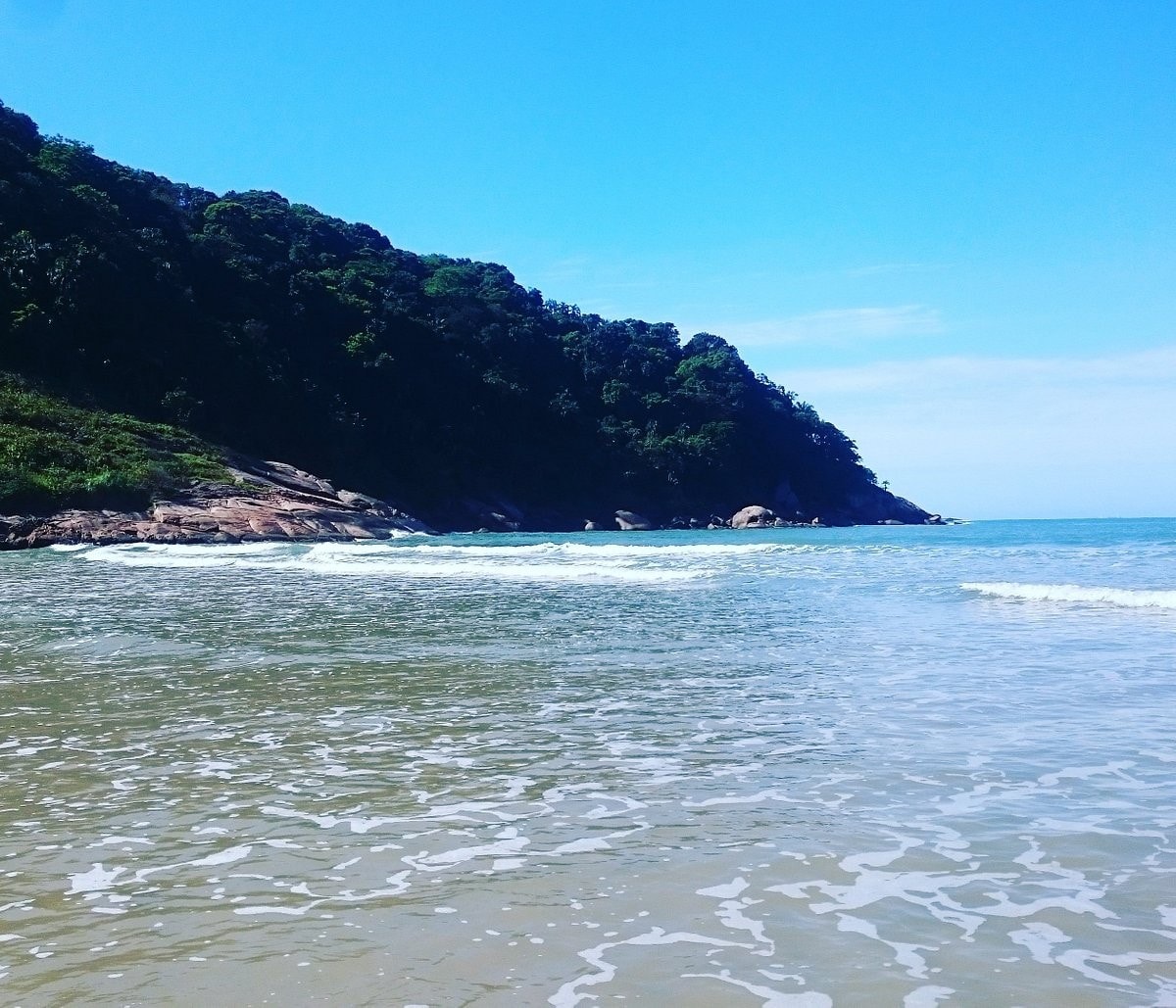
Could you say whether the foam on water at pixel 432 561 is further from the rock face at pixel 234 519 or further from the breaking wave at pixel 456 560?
the rock face at pixel 234 519

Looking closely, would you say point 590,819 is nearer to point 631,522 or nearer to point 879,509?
point 631,522

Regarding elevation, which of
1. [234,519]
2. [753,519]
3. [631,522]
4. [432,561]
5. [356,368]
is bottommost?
[432,561]

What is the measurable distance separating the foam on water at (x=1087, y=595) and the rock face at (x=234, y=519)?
34.9 m

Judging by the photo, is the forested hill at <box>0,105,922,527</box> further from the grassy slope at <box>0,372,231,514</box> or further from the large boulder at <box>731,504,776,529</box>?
the large boulder at <box>731,504,776,529</box>

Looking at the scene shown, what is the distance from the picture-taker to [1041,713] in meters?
8.43

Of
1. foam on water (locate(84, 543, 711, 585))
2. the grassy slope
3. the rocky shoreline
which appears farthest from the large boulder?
the grassy slope

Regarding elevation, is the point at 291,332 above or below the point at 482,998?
above

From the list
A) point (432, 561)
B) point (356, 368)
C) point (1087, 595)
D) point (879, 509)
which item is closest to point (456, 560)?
point (432, 561)

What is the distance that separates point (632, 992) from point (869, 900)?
55.4 inches

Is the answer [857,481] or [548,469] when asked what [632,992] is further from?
[857,481]

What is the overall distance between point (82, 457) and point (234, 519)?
29.7 feet

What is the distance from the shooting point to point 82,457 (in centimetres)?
4712

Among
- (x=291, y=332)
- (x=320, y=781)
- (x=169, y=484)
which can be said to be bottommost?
(x=320, y=781)

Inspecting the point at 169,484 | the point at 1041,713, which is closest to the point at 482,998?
the point at 1041,713
